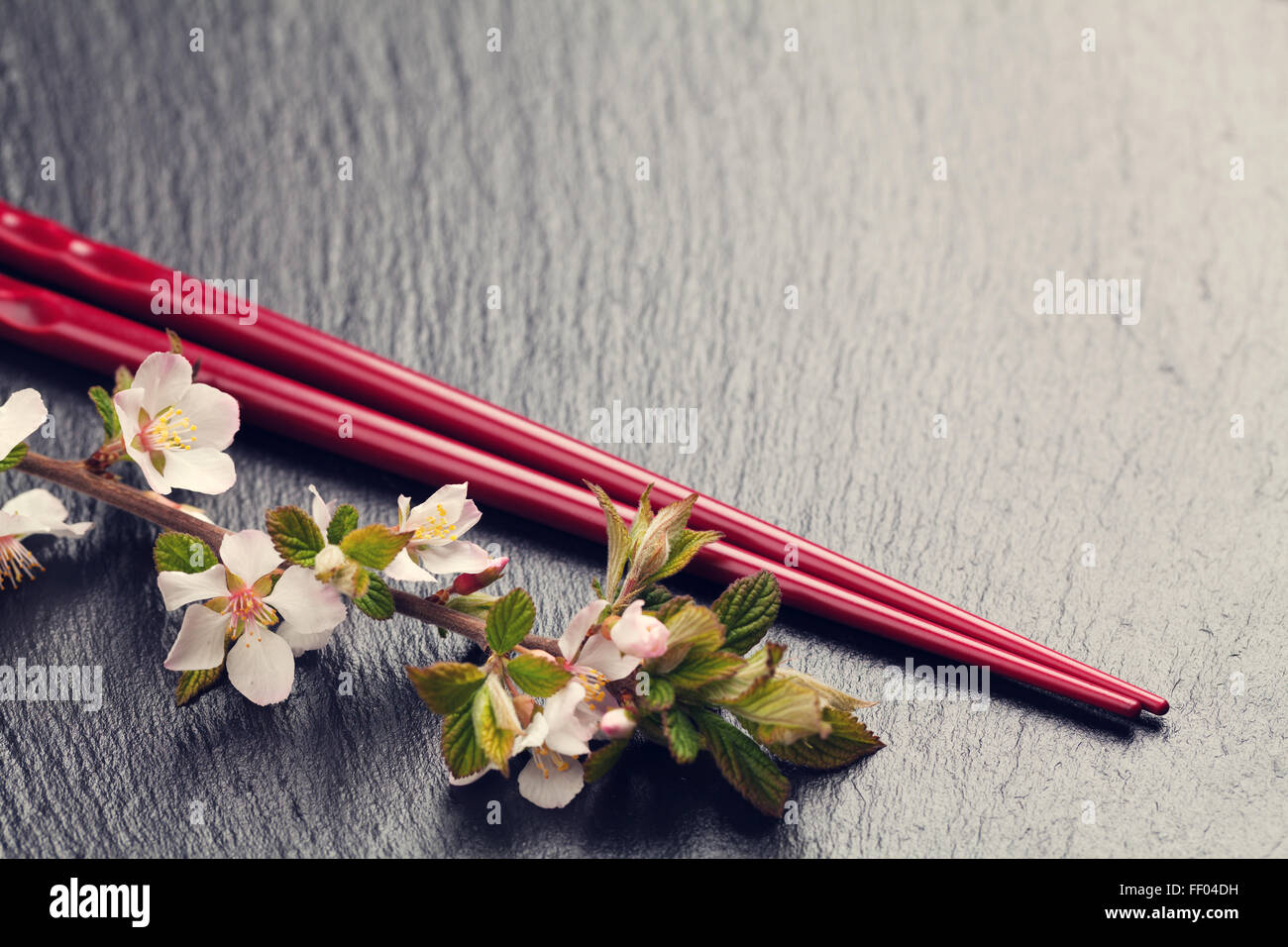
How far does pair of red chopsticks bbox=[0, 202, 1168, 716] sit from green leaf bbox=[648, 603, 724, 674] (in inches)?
8.5

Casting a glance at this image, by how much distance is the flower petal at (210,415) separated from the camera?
3.24 ft

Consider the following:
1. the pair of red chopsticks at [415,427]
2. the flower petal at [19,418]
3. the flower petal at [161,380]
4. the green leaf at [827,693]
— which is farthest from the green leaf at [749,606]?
the flower petal at [19,418]

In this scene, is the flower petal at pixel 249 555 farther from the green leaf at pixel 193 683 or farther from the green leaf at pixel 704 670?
the green leaf at pixel 704 670

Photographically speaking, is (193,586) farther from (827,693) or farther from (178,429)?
(827,693)

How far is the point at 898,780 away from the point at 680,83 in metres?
1.09

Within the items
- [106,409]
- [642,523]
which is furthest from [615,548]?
[106,409]

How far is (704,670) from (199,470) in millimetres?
482

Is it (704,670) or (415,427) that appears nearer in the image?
(704,670)

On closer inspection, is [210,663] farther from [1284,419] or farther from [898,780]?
[1284,419]

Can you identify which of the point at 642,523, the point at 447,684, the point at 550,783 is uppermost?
the point at 642,523

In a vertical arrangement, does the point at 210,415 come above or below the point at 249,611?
above

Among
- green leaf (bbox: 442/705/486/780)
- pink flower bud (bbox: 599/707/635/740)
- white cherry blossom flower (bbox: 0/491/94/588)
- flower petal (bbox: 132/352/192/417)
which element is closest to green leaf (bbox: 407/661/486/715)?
green leaf (bbox: 442/705/486/780)

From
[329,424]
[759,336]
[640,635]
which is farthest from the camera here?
[759,336]

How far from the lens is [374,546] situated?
0.91 meters
